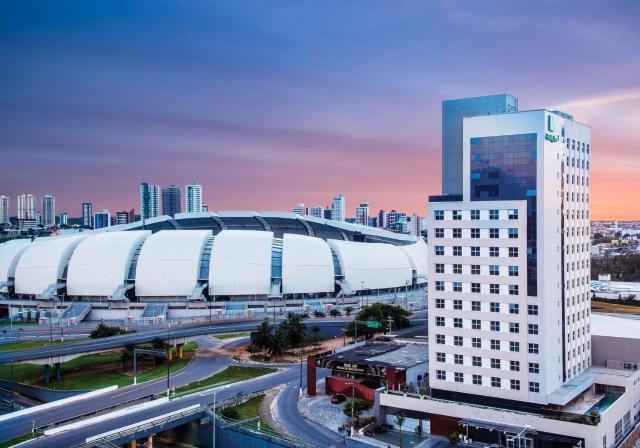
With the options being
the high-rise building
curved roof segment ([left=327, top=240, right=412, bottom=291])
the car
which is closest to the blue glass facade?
the high-rise building

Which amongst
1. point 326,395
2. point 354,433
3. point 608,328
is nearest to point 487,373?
point 354,433

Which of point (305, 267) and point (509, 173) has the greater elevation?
point (509, 173)

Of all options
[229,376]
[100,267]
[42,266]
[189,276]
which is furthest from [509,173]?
[42,266]

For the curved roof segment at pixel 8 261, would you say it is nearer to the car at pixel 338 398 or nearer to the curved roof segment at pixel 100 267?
the curved roof segment at pixel 100 267

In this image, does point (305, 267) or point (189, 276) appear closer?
point (189, 276)

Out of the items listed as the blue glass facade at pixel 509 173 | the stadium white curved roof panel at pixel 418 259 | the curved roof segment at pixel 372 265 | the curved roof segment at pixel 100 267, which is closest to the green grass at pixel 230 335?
the curved roof segment at pixel 100 267

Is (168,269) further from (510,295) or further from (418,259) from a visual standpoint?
(510,295)

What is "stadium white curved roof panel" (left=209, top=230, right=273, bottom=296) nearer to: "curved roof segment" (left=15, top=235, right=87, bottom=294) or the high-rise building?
"curved roof segment" (left=15, top=235, right=87, bottom=294)
